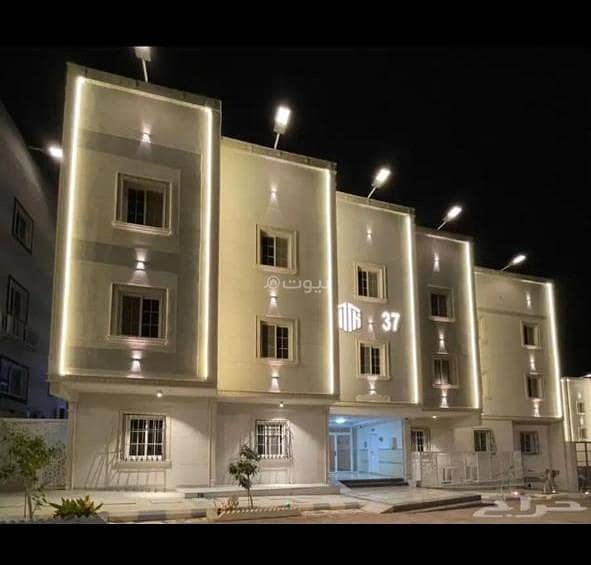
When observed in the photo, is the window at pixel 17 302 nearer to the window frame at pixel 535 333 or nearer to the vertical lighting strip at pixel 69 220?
the vertical lighting strip at pixel 69 220

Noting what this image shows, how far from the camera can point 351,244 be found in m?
23.8

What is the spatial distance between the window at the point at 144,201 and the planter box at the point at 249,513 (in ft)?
25.7

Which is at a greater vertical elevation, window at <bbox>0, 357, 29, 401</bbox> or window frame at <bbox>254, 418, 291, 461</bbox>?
window at <bbox>0, 357, 29, 401</bbox>

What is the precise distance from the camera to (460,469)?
2395 cm

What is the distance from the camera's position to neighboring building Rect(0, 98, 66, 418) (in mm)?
22094

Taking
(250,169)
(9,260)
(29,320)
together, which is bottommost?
(29,320)

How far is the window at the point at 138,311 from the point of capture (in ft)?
55.1

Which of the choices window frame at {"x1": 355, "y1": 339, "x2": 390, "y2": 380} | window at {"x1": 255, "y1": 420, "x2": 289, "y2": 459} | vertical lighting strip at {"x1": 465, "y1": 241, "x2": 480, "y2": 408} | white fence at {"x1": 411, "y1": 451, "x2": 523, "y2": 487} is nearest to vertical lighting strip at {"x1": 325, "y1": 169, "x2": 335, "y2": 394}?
window at {"x1": 255, "y1": 420, "x2": 289, "y2": 459}

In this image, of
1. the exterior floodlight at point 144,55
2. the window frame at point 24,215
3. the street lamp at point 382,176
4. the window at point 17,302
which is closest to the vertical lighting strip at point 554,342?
the street lamp at point 382,176

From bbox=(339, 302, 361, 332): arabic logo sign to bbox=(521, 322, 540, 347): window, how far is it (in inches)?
472

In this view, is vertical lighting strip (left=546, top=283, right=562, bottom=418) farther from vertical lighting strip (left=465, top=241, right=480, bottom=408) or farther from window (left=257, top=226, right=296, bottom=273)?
window (left=257, top=226, right=296, bottom=273)
